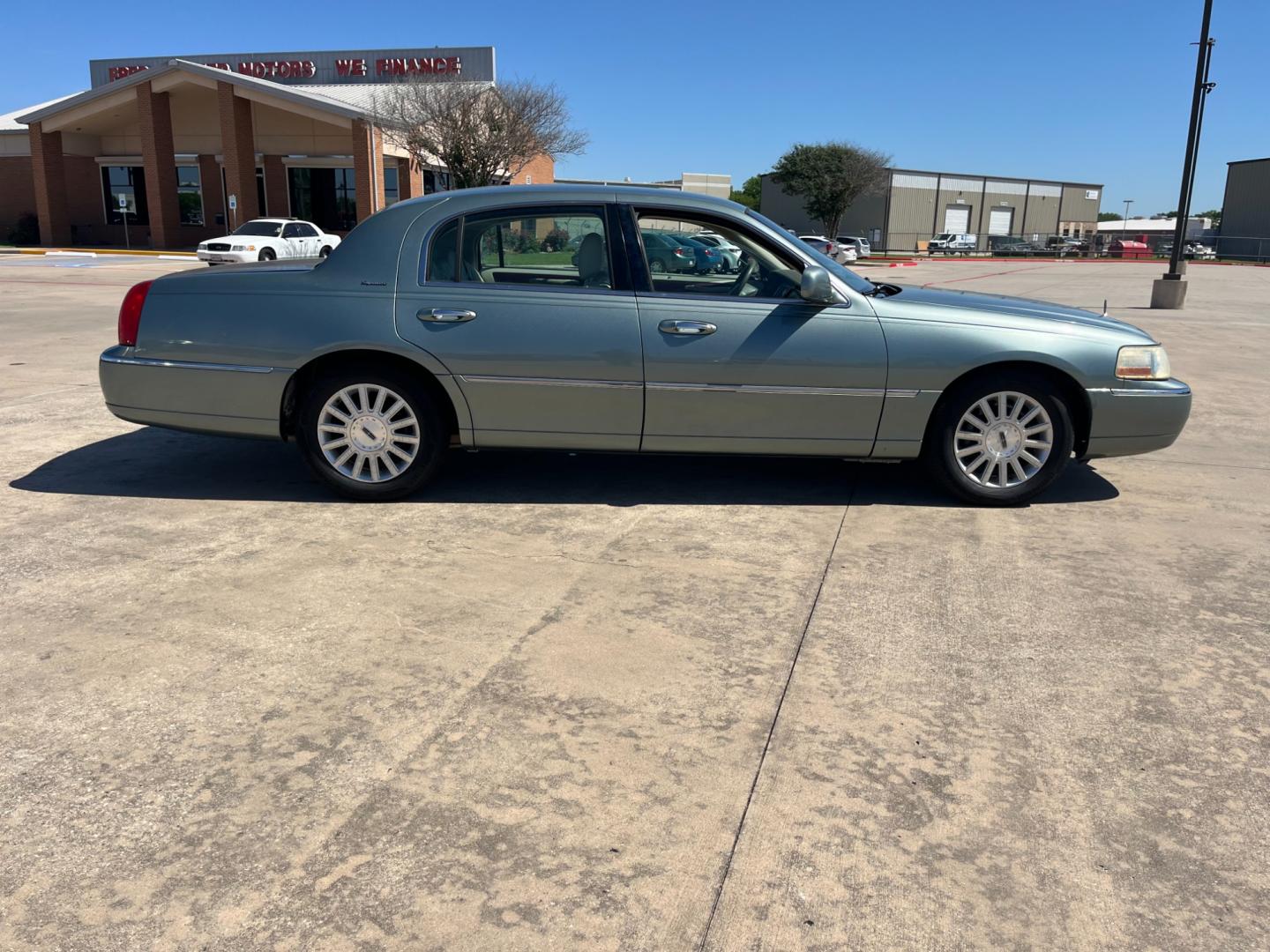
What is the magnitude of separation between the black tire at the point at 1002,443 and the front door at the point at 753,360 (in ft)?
1.35

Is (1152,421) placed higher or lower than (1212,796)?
higher

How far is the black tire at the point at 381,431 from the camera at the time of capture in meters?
5.45

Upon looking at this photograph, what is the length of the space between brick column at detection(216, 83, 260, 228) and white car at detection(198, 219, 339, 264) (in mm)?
8325

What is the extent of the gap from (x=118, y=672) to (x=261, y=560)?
1185 mm

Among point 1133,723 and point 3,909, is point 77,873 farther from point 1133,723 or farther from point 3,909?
point 1133,723

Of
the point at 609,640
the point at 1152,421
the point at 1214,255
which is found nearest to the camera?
the point at 609,640

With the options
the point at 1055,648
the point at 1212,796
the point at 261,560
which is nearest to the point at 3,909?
the point at 261,560

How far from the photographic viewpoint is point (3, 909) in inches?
93.4

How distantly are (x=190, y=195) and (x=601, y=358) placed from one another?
4636 centimetres

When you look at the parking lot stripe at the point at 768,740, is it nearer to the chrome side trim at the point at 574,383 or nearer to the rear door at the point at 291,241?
the chrome side trim at the point at 574,383

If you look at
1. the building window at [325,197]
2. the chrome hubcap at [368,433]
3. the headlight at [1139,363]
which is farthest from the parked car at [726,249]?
the building window at [325,197]

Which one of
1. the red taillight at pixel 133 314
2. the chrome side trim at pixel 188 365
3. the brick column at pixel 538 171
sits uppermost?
the brick column at pixel 538 171

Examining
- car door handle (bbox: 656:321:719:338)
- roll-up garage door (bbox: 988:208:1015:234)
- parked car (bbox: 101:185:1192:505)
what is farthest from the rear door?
roll-up garage door (bbox: 988:208:1015:234)

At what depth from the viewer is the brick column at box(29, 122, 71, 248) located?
4331cm
